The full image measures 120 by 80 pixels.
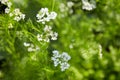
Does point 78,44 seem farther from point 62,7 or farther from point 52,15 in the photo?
point 52,15

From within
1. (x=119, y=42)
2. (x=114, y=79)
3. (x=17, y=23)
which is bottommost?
(x=17, y=23)

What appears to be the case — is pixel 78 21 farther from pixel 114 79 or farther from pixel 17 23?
pixel 17 23

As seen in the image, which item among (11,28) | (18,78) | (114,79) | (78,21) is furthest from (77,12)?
(11,28)

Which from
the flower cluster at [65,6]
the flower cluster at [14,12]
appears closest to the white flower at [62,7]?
the flower cluster at [65,6]

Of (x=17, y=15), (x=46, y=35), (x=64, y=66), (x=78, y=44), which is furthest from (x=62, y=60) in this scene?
(x=78, y=44)

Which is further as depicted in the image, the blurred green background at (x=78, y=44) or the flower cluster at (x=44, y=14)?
the blurred green background at (x=78, y=44)

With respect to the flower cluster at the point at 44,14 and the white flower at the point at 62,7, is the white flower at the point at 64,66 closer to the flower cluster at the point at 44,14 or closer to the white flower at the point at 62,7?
the flower cluster at the point at 44,14

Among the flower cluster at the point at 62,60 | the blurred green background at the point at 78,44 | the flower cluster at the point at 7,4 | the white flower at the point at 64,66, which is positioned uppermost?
the blurred green background at the point at 78,44

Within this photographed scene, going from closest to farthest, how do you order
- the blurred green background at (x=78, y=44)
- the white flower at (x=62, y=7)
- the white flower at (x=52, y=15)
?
the white flower at (x=52, y=15) < the blurred green background at (x=78, y=44) < the white flower at (x=62, y=7)

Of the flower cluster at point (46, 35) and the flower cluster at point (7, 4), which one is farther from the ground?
the flower cluster at point (7, 4)

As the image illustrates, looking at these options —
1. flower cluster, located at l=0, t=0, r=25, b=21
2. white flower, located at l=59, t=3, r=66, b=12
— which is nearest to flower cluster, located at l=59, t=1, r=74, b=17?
white flower, located at l=59, t=3, r=66, b=12

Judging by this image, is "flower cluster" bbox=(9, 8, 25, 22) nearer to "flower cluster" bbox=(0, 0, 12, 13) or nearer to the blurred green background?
"flower cluster" bbox=(0, 0, 12, 13)
